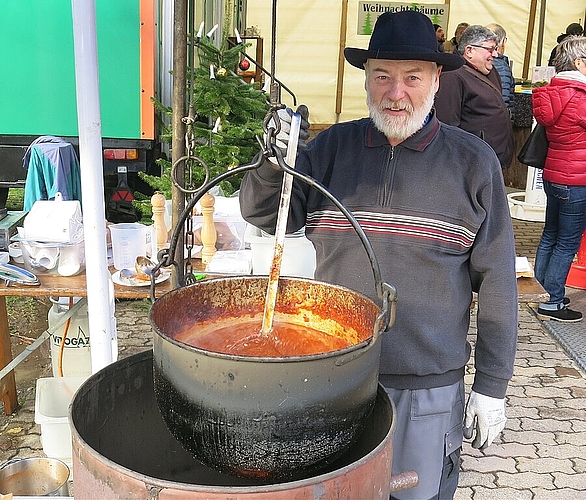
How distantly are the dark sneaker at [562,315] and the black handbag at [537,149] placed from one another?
111 centimetres

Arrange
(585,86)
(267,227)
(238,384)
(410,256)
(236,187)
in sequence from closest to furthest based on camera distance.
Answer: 1. (238,384)
2. (410,256)
3. (267,227)
4. (585,86)
5. (236,187)

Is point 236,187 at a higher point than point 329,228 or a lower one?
lower

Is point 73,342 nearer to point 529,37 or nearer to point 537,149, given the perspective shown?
point 537,149

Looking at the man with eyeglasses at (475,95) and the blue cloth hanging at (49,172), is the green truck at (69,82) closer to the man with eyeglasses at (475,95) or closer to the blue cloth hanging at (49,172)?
the blue cloth hanging at (49,172)

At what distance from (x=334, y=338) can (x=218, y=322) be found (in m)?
0.26

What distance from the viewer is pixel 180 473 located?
5.98ft

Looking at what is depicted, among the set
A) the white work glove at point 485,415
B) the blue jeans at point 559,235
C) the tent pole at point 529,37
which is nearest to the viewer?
the white work glove at point 485,415

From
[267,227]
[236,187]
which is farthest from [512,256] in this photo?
[236,187]

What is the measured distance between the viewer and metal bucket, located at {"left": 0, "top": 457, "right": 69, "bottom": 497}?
2.69m

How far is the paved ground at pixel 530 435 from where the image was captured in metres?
3.18

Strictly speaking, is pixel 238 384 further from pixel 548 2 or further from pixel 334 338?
pixel 548 2

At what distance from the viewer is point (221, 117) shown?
522 cm

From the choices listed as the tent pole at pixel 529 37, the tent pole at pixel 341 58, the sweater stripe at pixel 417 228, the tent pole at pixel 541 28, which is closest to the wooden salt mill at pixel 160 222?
the sweater stripe at pixel 417 228

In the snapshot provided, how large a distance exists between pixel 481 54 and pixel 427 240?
329 cm
